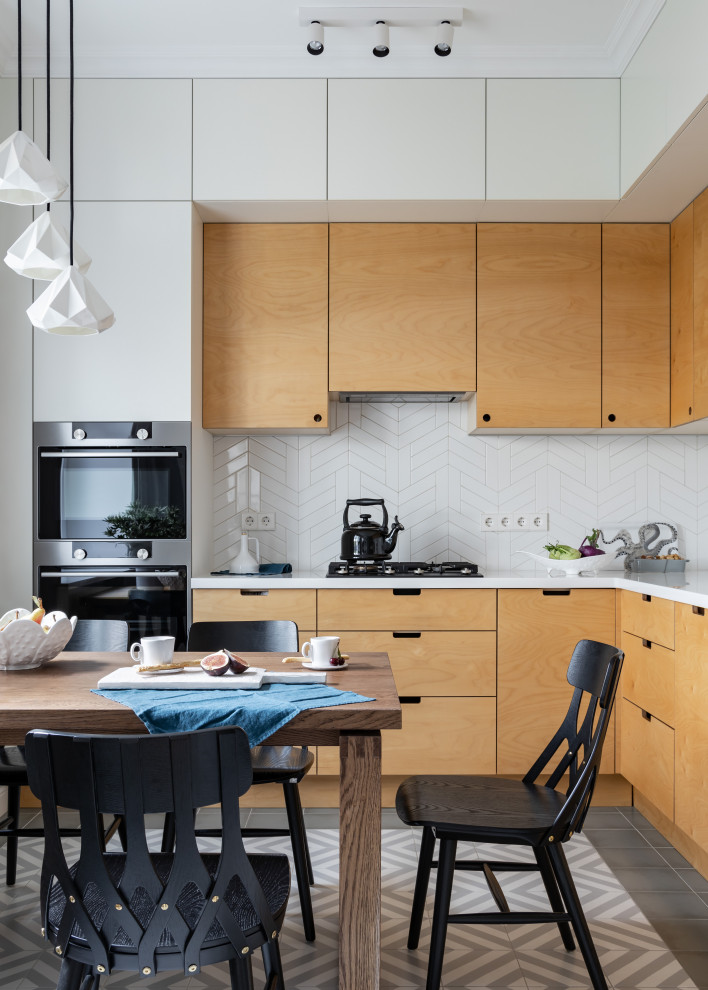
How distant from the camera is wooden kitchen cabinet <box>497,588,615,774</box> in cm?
321

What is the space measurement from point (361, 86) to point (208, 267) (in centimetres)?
96

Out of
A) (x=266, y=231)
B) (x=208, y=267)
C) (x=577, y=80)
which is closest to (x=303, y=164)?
(x=266, y=231)

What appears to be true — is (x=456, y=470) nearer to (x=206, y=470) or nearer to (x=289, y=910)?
(x=206, y=470)

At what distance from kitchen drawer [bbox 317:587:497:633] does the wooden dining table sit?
1443 millimetres

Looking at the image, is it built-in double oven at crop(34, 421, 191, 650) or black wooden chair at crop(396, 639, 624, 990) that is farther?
built-in double oven at crop(34, 421, 191, 650)

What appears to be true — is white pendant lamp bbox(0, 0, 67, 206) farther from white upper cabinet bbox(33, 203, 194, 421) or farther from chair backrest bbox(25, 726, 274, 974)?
white upper cabinet bbox(33, 203, 194, 421)

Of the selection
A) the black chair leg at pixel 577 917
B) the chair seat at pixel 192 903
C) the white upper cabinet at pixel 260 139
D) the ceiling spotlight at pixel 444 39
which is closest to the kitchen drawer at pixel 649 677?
the black chair leg at pixel 577 917

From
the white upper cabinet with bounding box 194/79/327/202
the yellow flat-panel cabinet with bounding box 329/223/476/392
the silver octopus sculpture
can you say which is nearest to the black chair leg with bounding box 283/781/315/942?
the yellow flat-panel cabinet with bounding box 329/223/476/392

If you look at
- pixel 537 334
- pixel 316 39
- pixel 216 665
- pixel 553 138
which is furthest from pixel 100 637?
pixel 553 138

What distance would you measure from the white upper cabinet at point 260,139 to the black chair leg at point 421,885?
2.42 m

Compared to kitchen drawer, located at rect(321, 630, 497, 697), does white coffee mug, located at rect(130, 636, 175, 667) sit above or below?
above

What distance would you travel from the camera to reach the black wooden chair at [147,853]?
4.13ft

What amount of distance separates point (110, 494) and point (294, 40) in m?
1.92

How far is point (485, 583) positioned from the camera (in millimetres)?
3195
